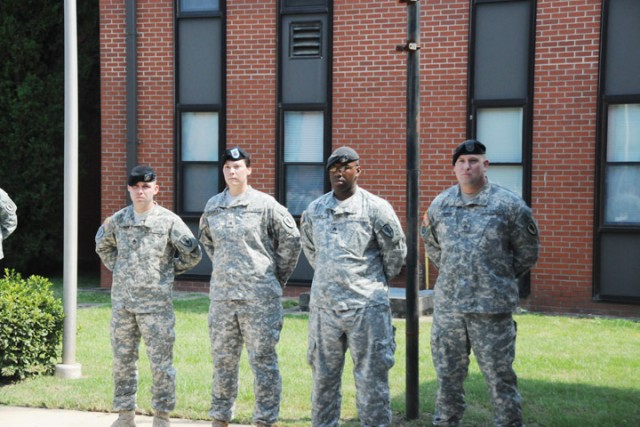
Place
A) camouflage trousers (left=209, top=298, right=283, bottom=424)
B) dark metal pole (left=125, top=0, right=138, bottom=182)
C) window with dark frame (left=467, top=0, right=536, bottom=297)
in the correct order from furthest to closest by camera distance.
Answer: dark metal pole (left=125, top=0, right=138, bottom=182) < window with dark frame (left=467, top=0, right=536, bottom=297) < camouflage trousers (left=209, top=298, right=283, bottom=424)

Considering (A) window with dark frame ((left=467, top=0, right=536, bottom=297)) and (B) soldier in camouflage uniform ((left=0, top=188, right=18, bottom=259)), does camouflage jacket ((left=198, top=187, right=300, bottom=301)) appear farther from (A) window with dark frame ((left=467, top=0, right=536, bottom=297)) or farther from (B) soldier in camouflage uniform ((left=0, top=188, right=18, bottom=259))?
(A) window with dark frame ((left=467, top=0, right=536, bottom=297))

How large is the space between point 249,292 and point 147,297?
0.78 meters

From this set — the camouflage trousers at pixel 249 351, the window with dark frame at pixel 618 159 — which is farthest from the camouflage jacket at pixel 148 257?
the window with dark frame at pixel 618 159

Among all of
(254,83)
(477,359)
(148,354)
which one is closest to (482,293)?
(477,359)

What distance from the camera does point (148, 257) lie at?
6.02 m

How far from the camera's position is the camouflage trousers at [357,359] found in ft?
17.3

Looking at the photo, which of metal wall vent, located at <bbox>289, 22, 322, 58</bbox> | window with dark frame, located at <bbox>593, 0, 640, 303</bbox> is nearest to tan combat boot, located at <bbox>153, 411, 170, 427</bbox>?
window with dark frame, located at <bbox>593, 0, 640, 303</bbox>

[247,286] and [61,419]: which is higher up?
[247,286]

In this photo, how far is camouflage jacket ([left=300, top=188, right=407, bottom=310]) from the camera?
17.6 feet

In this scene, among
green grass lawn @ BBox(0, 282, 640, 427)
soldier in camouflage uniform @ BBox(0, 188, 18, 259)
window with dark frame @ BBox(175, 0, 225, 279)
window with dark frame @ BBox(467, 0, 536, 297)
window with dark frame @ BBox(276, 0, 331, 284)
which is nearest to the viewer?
green grass lawn @ BBox(0, 282, 640, 427)

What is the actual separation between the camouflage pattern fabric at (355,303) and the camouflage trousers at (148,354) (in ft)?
3.68

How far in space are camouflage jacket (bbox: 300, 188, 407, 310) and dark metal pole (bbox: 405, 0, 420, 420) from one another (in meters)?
0.65

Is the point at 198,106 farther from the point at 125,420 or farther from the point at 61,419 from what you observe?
Answer: the point at 125,420

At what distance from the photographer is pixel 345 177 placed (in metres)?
5.47
